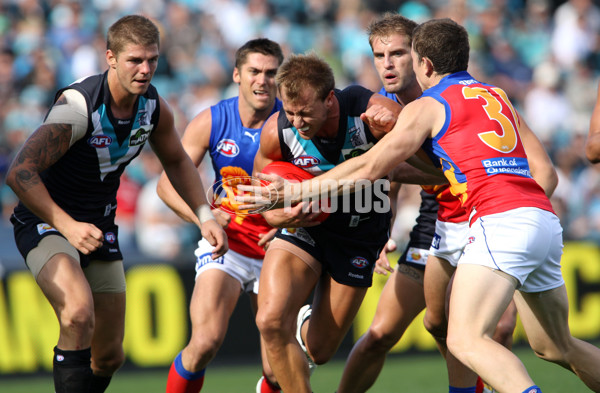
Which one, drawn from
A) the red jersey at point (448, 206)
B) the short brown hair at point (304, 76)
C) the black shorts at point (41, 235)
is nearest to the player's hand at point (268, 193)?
the short brown hair at point (304, 76)

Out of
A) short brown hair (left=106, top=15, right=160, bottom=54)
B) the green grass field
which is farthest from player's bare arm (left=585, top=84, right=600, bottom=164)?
the green grass field

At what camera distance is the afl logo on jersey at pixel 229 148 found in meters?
6.95

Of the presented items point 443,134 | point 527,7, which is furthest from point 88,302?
point 527,7

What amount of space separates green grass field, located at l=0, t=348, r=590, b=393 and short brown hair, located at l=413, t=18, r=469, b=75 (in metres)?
3.91

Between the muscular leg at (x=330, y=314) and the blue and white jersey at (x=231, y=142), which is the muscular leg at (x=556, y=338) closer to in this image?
the muscular leg at (x=330, y=314)

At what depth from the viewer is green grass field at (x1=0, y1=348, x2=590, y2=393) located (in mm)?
8344

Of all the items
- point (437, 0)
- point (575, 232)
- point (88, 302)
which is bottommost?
point (575, 232)

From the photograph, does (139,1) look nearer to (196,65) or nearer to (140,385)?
(196,65)

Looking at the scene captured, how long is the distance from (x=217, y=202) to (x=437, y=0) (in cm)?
1136

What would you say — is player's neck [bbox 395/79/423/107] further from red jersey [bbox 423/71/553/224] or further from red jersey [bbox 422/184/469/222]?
red jersey [bbox 423/71/553/224]

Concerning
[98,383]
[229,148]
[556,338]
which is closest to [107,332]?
[98,383]

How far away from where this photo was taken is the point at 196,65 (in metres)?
14.3

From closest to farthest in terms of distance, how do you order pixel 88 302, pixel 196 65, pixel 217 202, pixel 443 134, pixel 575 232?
pixel 443 134 < pixel 88 302 < pixel 217 202 < pixel 575 232 < pixel 196 65

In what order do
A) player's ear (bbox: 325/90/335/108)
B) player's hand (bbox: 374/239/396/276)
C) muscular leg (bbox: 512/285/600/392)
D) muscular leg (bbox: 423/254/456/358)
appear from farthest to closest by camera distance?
player's hand (bbox: 374/239/396/276) → muscular leg (bbox: 423/254/456/358) → player's ear (bbox: 325/90/335/108) → muscular leg (bbox: 512/285/600/392)
